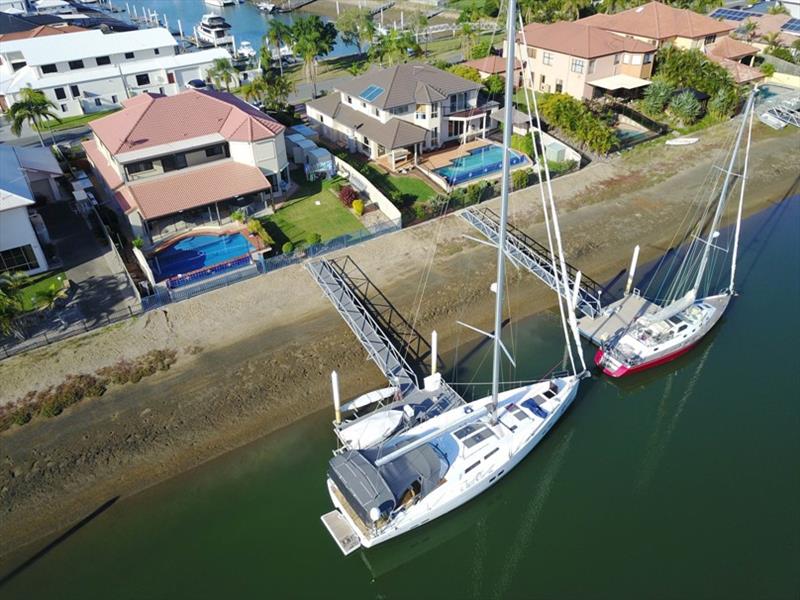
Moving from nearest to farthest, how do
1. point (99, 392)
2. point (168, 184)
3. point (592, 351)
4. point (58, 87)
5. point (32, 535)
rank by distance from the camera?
1. point (32, 535)
2. point (99, 392)
3. point (592, 351)
4. point (168, 184)
5. point (58, 87)

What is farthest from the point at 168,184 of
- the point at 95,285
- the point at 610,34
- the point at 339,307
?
the point at 610,34

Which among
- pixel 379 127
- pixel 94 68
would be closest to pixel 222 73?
pixel 94 68

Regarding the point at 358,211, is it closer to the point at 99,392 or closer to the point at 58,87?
the point at 99,392

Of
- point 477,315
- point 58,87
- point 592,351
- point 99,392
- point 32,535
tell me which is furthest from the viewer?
point 58,87

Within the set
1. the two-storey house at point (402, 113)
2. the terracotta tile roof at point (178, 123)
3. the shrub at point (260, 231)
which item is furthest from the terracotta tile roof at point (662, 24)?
the shrub at point (260, 231)

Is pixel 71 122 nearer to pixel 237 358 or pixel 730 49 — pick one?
pixel 237 358

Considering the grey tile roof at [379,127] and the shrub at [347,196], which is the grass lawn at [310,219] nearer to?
the shrub at [347,196]

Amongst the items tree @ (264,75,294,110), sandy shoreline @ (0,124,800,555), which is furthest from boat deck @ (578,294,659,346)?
tree @ (264,75,294,110)
